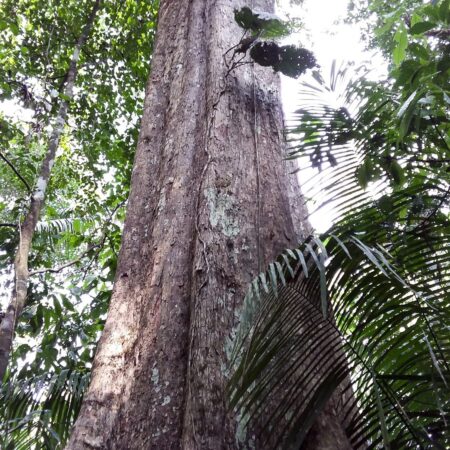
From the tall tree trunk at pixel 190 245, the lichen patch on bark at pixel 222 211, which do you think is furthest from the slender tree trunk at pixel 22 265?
the lichen patch on bark at pixel 222 211

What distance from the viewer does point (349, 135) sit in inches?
80.0

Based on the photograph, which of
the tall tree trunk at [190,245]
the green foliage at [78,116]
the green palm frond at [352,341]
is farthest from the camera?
the green foliage at [78,116]

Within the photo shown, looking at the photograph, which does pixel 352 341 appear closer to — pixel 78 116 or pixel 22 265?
pixel 22 265

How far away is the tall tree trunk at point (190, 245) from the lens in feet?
4.61

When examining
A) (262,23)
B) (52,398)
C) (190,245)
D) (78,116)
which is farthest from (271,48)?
(78,116)

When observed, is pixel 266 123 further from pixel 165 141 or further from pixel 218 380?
pixel 218 380

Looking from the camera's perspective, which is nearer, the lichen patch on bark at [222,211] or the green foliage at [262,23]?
the lichen patch on bark at [222,211]

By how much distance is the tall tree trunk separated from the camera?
1405mm

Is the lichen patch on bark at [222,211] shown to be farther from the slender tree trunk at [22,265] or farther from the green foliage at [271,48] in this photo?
the slender tree trunk at [22,265]

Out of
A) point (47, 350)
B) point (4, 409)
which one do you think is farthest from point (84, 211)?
point (4, 409)

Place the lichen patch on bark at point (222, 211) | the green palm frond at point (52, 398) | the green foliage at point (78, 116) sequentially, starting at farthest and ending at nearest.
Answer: the green foliage at point (78, 116) → the green palm frond at point (52, 398) → the lichen patch on bark at point (222, 211)

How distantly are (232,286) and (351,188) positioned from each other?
0.69 metres

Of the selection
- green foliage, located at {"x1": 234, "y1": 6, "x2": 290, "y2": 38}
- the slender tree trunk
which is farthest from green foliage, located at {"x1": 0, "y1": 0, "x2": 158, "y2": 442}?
green foliage, located at {"x1": 234, "y1": 6, "x2": 290, "y2": 38}

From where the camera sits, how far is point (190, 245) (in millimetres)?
1843
